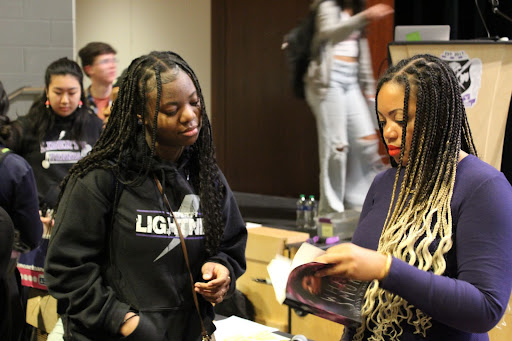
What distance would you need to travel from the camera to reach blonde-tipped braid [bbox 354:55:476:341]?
1.29m

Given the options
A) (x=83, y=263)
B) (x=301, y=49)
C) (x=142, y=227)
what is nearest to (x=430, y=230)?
(x=142, y=227)

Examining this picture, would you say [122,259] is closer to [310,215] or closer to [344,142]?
[344,142]

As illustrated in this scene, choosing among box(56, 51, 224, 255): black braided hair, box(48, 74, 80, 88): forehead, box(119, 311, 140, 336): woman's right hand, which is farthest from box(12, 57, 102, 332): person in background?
box(119, 311, 140, 336): woman's right hand

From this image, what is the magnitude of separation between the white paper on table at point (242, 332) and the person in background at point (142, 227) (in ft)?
2.70

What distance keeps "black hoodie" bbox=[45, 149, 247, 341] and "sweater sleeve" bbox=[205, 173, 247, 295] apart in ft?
0.29

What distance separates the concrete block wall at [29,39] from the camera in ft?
14.5

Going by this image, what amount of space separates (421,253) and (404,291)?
13cm

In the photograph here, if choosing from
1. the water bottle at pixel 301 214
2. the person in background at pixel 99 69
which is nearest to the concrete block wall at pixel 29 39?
the person in background at pixel 99 69

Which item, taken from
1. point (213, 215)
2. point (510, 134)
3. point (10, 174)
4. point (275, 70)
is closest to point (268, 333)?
point (213, 215)

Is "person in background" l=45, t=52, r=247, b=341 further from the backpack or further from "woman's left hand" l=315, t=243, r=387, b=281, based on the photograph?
the backpack

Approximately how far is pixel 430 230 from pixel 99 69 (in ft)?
11.3

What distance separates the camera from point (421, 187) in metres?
Result: 1.36

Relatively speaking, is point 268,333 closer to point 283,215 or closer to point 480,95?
point 480,95

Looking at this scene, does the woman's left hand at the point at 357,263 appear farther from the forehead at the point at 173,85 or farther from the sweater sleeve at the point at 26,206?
the sweater sleeve at the point at 26,206
